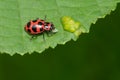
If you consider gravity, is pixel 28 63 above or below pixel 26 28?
below

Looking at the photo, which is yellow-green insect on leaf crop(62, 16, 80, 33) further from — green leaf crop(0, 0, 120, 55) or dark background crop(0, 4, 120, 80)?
dark background crop(0, 4, 120, 80)

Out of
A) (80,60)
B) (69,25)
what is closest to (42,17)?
(69,25)

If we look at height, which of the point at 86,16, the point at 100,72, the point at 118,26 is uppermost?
the point at 86,16

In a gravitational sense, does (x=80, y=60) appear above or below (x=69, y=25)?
below

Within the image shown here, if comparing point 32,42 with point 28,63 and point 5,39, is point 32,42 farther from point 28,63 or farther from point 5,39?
point 28,63

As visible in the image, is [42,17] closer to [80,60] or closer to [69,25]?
[69,25]

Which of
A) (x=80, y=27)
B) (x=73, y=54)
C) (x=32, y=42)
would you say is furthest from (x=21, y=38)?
(x=73, y=54)
